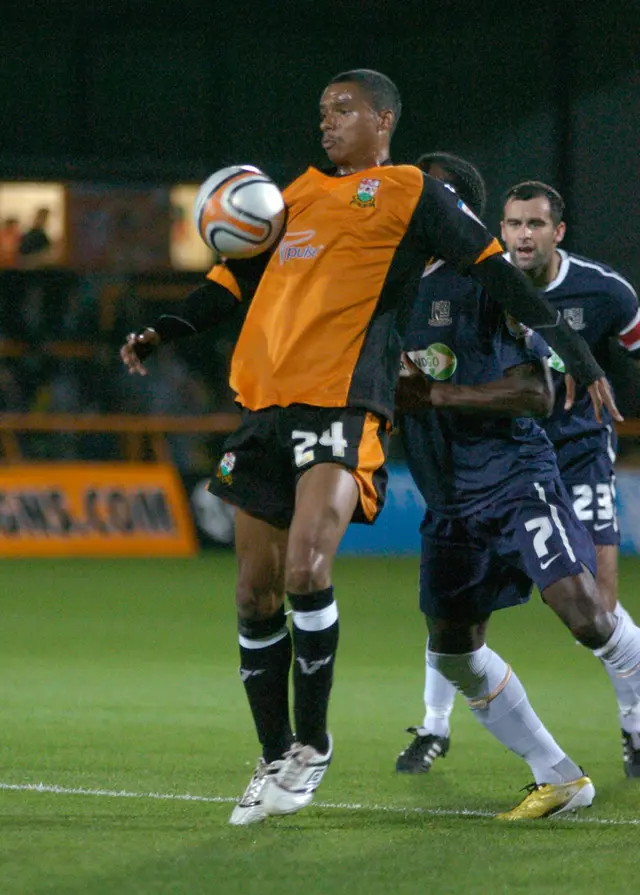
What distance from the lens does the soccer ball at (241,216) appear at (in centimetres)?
520

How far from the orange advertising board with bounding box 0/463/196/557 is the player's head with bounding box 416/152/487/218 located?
1059cm

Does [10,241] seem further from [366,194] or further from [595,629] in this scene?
[595,629]

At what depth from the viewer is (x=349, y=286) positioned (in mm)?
5105

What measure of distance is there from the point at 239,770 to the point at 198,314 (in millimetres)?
1835

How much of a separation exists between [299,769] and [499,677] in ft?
3.18

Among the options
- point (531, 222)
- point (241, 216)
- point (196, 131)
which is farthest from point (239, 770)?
point (196, 131)

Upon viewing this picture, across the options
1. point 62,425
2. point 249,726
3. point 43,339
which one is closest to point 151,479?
point 62,425

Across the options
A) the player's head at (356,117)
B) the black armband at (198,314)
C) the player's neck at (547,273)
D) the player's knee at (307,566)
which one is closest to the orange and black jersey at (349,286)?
the player's head at (356,117)

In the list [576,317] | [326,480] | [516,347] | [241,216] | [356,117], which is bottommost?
[576,317]

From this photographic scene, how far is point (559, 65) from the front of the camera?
2248 cm

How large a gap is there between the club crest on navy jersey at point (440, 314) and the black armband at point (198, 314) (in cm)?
80

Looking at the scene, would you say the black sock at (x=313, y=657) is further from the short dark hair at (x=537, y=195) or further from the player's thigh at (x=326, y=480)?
the short dark hair at (x=537, y=195)

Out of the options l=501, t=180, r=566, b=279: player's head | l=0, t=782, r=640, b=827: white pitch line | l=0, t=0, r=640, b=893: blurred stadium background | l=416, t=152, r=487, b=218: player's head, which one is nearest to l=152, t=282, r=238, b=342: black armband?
l=416, t=152, r=487, b=218: player's head

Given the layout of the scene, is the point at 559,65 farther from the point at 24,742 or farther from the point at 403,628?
the point at 24,742
